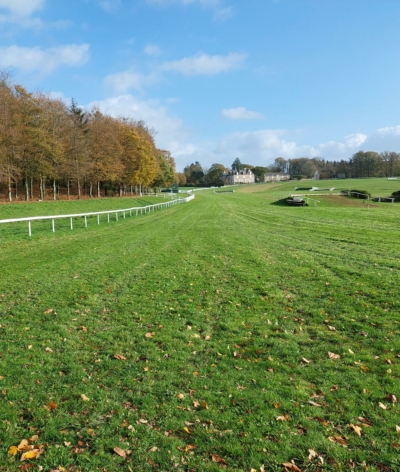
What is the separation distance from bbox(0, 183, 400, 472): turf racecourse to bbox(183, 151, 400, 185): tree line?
139593 mm

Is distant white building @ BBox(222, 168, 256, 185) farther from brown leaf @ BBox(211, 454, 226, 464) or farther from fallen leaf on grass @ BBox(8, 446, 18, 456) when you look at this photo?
fallen leaf on grass @ BBox(8, 446, 18, 456)

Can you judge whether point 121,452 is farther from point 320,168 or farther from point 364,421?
point 320,168

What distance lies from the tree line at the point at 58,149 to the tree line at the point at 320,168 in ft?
299

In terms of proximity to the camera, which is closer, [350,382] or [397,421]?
[397,421]

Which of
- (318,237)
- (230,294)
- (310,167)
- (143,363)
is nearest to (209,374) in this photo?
(143,363)

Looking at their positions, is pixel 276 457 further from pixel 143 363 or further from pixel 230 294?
pixel 230 294

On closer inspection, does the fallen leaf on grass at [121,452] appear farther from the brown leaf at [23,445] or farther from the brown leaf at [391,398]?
the brown leaf at [391,398]

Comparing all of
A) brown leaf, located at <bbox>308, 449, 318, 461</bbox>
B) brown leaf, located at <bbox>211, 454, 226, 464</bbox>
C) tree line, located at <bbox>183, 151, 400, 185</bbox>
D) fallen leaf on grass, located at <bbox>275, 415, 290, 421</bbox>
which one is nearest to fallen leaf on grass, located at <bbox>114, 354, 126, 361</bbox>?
brown leaf, located at <bbox>211, 454, 226, 464</bbox>

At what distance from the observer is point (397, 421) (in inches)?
152

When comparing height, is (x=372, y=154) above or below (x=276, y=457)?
above

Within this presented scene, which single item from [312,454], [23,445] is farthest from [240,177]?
[23,445]

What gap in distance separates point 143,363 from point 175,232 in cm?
1497

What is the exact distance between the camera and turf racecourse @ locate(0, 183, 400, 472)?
11.5 ft

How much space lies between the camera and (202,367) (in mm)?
5102
